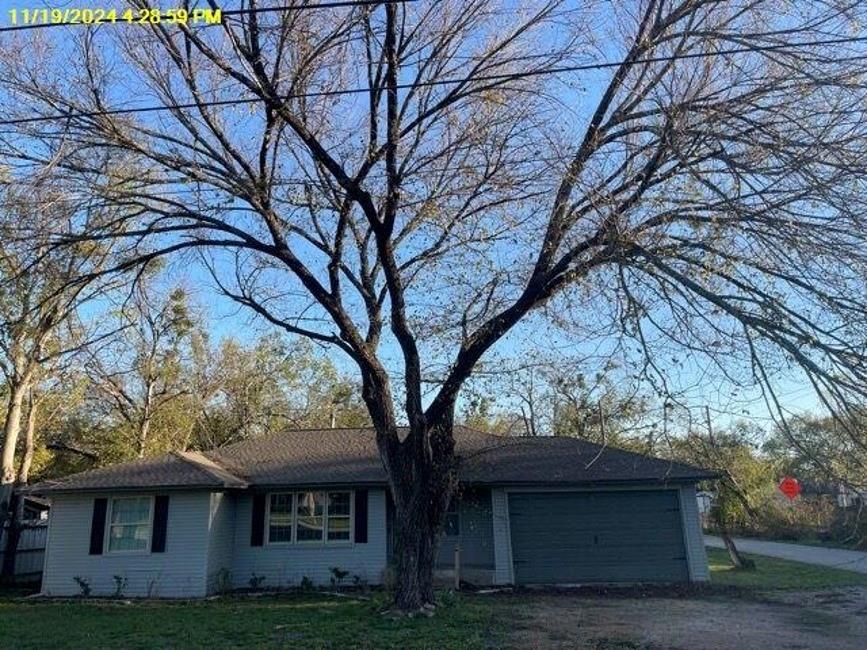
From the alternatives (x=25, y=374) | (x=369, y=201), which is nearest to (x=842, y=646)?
(x=369, y=201)

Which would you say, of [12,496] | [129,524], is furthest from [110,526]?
[12,496]

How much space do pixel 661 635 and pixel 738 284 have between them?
201 inches

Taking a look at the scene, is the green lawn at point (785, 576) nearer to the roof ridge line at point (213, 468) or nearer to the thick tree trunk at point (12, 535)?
the roof ridge line at point (213, 468)

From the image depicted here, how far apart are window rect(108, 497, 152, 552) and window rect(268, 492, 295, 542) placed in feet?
9.46

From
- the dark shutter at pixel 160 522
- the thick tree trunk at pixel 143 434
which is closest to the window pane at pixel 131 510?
the dark shutter at pixel 160 522

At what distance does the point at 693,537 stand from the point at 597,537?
229 centimetres

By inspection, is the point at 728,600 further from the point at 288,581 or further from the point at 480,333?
the point at 288,581

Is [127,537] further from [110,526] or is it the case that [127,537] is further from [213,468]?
[213,468]

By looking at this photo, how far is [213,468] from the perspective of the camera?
1814 cm

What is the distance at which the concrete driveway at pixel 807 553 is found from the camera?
22531mm

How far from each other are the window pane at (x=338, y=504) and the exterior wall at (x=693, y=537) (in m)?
8.35

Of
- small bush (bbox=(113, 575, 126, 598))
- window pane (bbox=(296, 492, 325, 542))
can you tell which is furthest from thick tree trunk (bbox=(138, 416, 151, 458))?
window pane (bbox=(296, 492, 325, 542))

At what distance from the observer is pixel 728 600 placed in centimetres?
1453

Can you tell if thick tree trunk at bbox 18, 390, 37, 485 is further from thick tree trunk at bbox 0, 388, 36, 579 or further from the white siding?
the white siding
